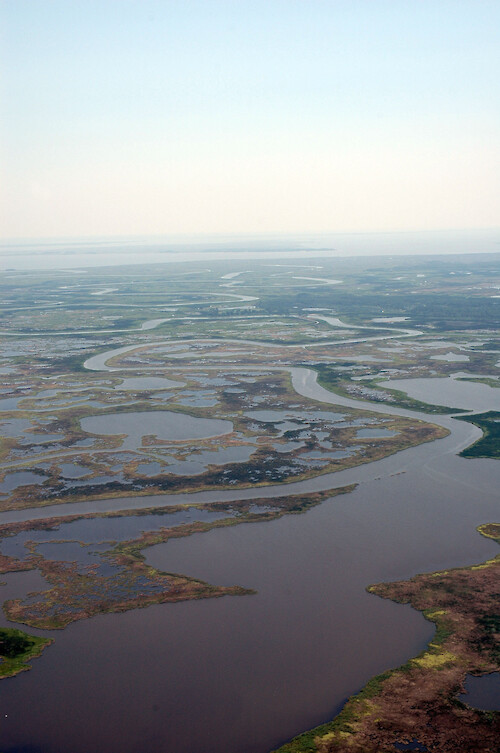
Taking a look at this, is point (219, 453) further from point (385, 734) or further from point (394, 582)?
point (385, 734)

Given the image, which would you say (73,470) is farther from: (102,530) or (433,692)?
(433,692)

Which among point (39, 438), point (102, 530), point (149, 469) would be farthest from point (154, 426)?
point (102, 530)

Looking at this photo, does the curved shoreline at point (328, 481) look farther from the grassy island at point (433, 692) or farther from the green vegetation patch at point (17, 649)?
the grassy island at point (433, 692)

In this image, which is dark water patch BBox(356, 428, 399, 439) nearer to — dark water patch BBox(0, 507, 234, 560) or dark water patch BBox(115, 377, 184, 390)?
Result: dark water patch BBox(0, 507, 234, 560)

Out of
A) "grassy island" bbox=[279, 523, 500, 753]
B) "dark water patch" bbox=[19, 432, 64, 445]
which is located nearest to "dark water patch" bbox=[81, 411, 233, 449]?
"dark water patch" bbox=[19, 432, 64, 445]

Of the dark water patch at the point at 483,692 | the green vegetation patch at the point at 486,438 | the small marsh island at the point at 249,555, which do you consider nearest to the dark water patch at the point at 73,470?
the small marsh island at the point at 249,555
